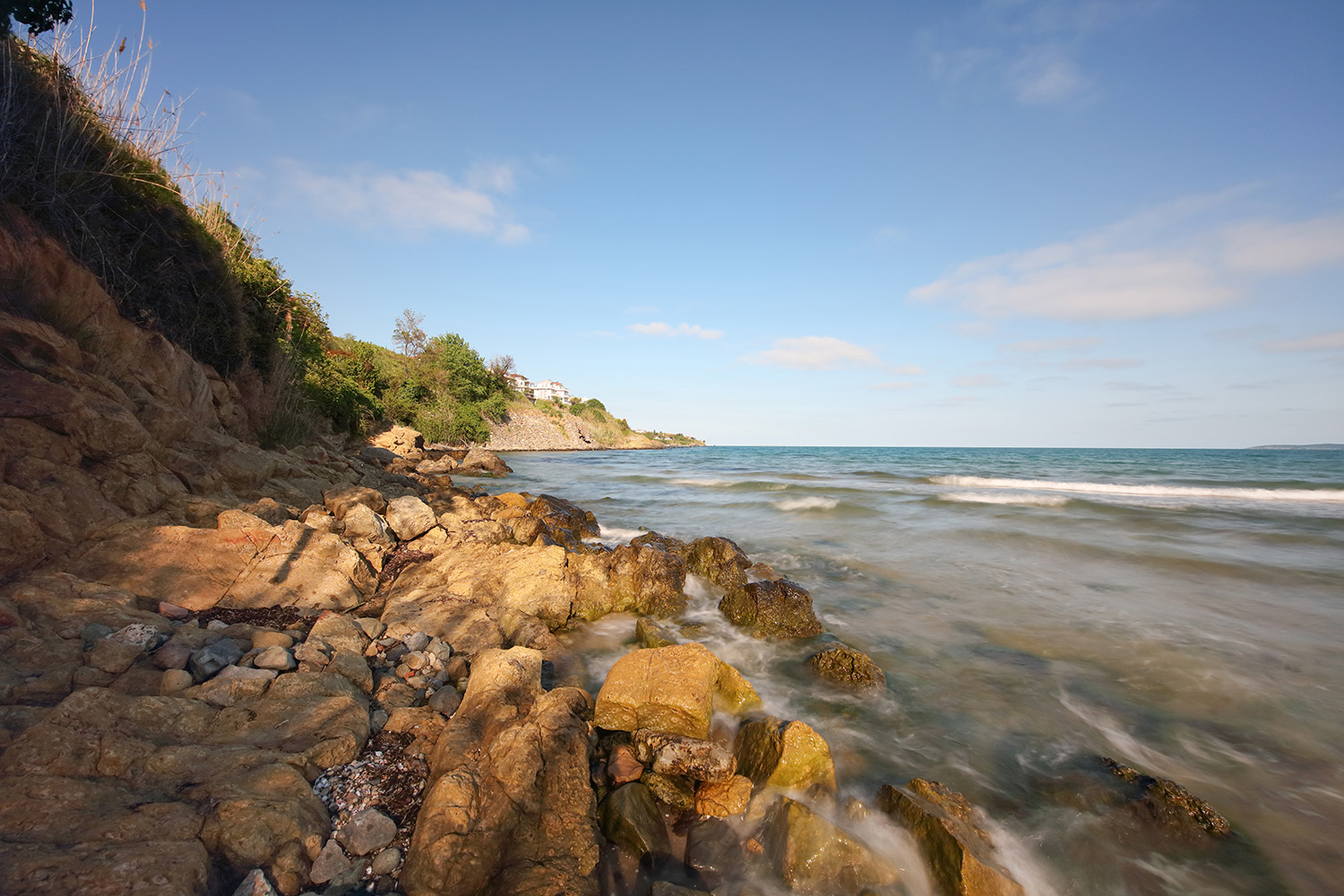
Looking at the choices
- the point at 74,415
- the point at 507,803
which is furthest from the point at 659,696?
the point at 74,415

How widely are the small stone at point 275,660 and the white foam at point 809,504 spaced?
15.7 meters

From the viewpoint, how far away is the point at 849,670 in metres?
5.82

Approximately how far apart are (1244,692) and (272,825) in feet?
30.8

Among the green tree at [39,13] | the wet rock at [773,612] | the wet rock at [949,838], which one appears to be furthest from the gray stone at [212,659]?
the green tree at [39,13]

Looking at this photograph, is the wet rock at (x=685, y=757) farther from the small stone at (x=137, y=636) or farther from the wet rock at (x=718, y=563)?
the wet rock at (x=718, y=563)

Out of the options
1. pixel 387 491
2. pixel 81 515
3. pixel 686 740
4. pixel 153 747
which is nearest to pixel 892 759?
pixel 686 740

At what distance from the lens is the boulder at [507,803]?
2.76 m

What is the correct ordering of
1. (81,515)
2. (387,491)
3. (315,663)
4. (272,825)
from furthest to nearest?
(387,491), (81,515), (315,663), (272,825)

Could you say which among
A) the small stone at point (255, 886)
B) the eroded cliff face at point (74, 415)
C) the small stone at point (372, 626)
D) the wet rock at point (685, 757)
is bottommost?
the wet rock at point (685, 757)

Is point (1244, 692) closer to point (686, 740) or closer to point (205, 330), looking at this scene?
point (686, 740)

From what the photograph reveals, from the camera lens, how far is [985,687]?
599cm

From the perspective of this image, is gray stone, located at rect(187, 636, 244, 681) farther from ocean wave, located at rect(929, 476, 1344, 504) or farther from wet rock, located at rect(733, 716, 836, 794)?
ocean wave, located at rect(929, 476, 1344, 504)

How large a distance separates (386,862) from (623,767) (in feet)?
5.26

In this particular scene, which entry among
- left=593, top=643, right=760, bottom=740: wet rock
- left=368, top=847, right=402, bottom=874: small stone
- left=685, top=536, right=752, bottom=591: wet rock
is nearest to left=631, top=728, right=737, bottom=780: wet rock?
left=593, top=643, right=760, bottom=740: wet rock
